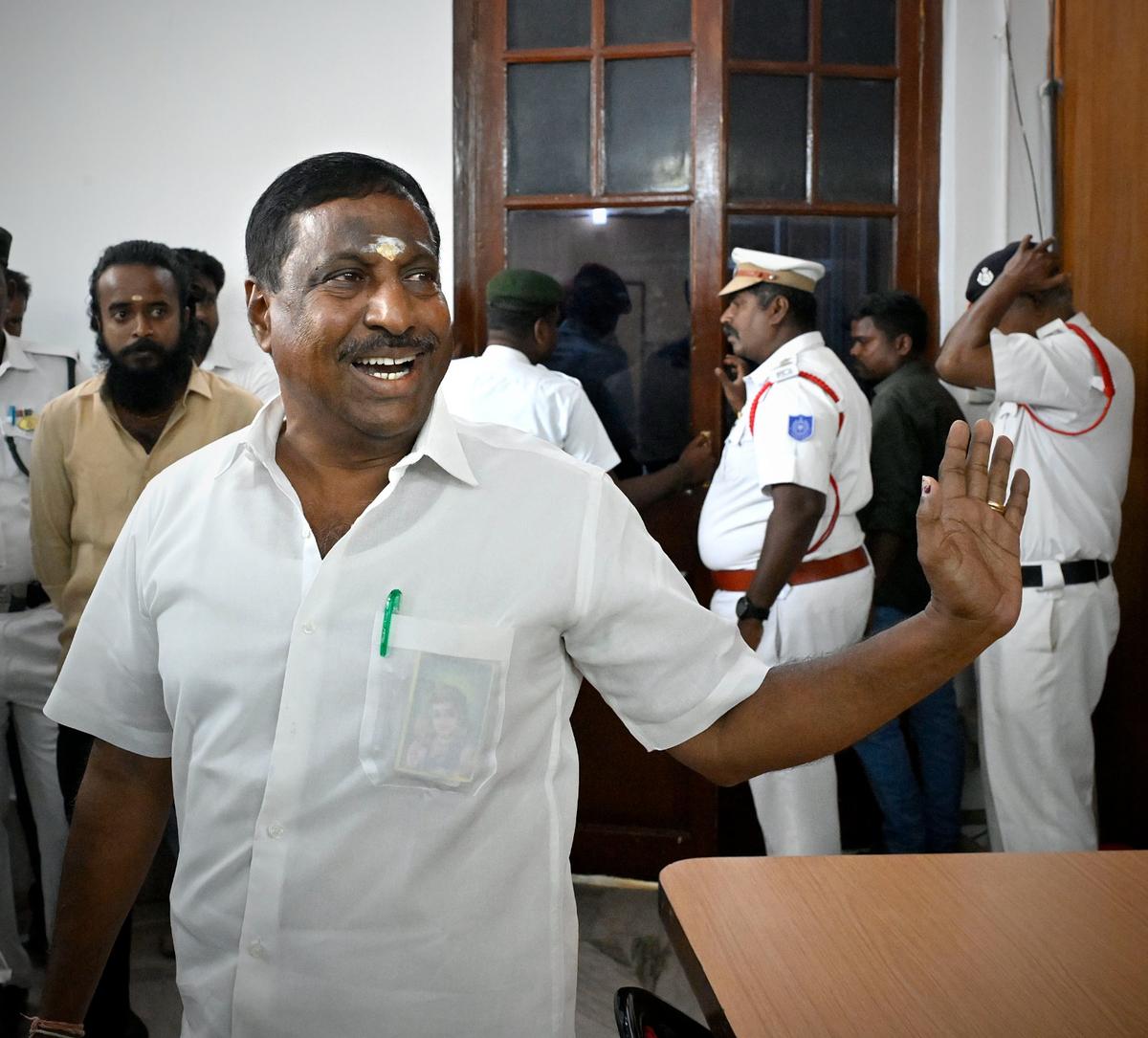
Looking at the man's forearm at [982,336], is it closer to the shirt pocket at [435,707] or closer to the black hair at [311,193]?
the black hair at [311,193]

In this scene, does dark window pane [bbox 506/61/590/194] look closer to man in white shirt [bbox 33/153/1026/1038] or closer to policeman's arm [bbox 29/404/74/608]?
policeman's arm [bbox 29/404/74/608]

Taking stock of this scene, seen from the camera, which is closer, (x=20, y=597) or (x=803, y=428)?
(x=20, y=597)

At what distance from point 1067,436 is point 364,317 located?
2091 mm

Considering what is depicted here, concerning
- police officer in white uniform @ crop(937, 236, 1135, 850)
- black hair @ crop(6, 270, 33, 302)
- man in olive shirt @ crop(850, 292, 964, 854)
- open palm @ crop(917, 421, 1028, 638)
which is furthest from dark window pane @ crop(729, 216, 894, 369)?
open palm @ crop(917, 421, 1028, 638)

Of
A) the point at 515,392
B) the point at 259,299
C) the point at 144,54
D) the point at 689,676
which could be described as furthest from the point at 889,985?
the point at 144,54

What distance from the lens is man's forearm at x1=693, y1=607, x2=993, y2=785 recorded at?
110 cm

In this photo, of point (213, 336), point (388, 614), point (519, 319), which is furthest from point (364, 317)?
point (213, 336)

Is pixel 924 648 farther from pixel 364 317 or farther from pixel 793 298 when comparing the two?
Answer: pixel 793 298

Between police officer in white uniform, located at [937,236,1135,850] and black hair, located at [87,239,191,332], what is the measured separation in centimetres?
179

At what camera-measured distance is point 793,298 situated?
10.00ft

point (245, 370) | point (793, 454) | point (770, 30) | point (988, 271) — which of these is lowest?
point (793, 454)

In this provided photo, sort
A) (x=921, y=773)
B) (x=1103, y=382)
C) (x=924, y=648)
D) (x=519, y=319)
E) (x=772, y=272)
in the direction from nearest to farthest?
(x=924, y=648)
(x=1103, y=382)
(x=772, y=272)
(x=519, y=319)
(x=921, y=773)

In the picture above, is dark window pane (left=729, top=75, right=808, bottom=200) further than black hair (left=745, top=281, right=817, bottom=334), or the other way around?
dark window pane (left=729, top=75, right=808, bottom=200)

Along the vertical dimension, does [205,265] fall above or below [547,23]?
below
